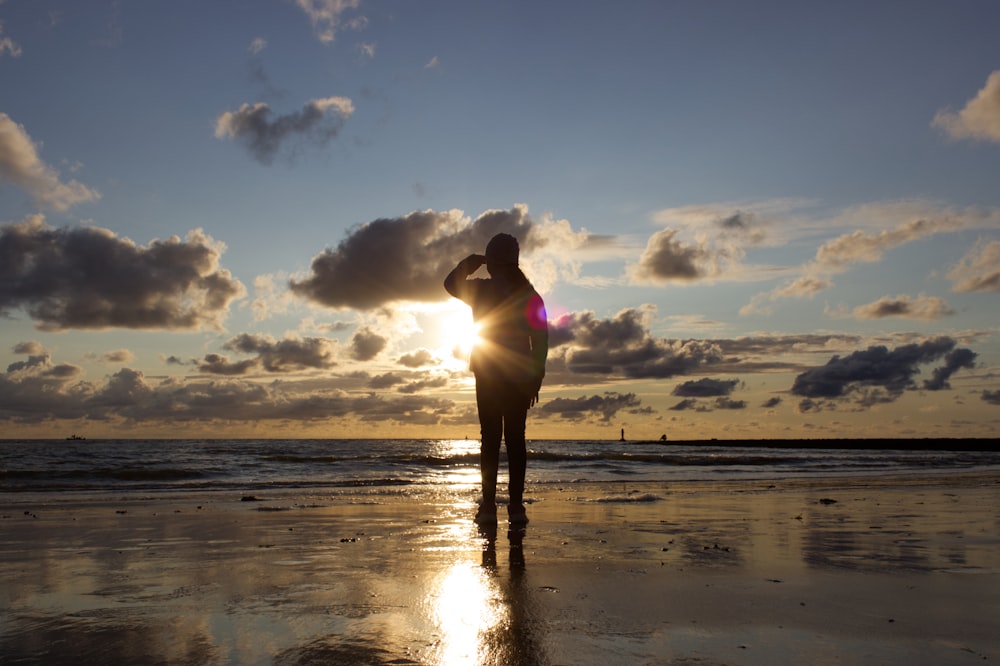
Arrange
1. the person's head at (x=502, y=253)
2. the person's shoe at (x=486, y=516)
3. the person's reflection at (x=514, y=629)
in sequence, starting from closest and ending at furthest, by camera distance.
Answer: the person's reflection at (x=514, y=629), the person's head at (x=502, y=253), the person's shoe at (x=486, y=516)

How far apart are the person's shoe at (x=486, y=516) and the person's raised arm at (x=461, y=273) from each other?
1626mm

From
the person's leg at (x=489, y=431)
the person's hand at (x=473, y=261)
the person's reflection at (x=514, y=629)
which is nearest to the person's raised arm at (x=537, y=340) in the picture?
the person's leg at (x=489, y=431)

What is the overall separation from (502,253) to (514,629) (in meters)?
3.52

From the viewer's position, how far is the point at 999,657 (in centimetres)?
214

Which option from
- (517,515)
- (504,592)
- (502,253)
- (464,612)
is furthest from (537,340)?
(464,612)

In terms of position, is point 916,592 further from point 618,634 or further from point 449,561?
point 449,561

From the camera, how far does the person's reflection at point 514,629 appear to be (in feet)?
6.81

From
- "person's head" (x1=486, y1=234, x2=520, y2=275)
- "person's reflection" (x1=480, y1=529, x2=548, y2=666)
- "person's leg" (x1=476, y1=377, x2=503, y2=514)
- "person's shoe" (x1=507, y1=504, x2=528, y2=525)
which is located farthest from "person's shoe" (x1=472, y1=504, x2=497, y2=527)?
"person's reflection" (x1=480, y1=529, x2=548, y2=666)

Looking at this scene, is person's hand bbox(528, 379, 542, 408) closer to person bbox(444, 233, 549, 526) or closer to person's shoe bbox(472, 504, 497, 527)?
person bbox(444, 233, 549, 526)

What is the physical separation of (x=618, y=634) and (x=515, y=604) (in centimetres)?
52

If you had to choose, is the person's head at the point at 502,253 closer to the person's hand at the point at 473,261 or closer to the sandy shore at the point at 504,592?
the person's hand at the point at 473,261

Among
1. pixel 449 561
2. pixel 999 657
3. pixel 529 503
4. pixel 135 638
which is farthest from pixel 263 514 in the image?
pixel 999 657

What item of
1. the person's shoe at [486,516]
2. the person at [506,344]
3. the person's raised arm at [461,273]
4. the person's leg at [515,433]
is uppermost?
the person's raised arm at [461,273]

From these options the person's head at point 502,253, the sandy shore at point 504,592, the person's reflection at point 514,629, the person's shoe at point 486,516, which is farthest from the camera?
the person's shoe at point 486,516
